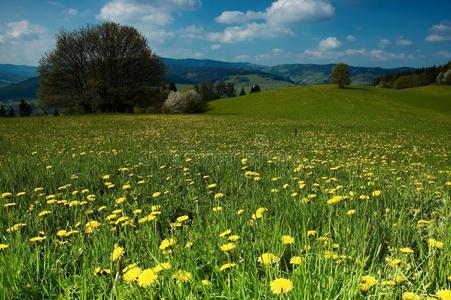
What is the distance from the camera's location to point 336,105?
65875 millimetres

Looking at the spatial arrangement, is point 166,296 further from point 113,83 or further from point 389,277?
point 113,83

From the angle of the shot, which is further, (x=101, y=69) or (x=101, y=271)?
(x=101, y=69)

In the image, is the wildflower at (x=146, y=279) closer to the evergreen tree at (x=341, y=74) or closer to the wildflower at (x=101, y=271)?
the wildflower at (x=101, y=271)

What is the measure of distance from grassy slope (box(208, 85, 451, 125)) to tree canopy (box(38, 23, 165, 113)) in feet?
58.0

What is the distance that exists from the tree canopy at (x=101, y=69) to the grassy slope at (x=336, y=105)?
17.7 metres

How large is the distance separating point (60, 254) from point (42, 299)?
98cm

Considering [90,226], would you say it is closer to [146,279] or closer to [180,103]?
[146,279]

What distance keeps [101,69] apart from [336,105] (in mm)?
40967

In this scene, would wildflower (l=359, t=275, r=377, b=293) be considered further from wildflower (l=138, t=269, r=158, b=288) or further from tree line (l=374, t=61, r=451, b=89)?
tree line (l=374, t=61, r=451, b=89)

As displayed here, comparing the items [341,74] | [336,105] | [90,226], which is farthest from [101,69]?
[341,74]

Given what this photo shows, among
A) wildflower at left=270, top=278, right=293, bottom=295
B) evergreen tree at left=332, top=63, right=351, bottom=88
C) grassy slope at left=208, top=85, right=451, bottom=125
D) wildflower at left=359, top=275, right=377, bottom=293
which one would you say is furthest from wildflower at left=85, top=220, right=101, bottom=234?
evergreen tree at left=332, top=63, right=351, bottom=88

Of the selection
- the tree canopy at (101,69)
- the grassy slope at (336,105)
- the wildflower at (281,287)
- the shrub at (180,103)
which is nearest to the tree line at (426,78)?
the grassy slope at (336,105)

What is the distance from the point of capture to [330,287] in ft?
7.10

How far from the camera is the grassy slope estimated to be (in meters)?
56.5
